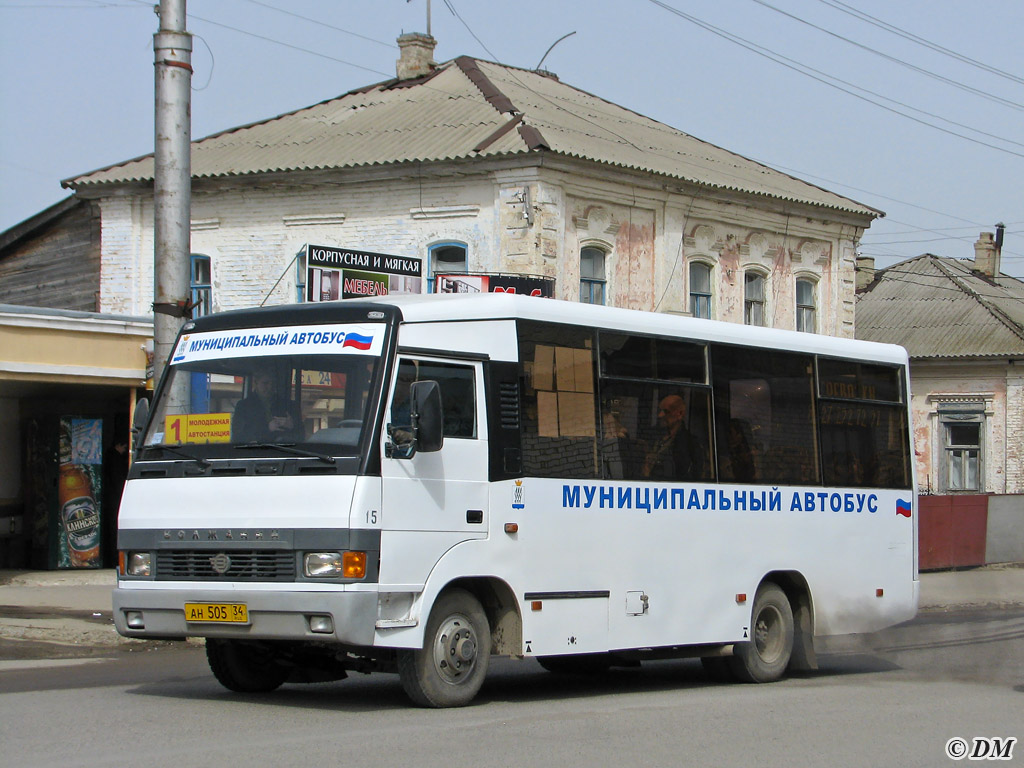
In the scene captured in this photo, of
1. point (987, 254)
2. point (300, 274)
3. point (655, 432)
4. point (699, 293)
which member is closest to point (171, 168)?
point (655, 432)

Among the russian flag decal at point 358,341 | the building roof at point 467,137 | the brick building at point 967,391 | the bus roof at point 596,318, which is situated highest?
the building roof at point 467,137

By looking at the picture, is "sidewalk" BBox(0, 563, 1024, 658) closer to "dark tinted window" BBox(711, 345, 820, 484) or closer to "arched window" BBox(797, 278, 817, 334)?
"arched window" BBox(797, 278, 817, 334)

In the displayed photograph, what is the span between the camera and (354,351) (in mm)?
9391

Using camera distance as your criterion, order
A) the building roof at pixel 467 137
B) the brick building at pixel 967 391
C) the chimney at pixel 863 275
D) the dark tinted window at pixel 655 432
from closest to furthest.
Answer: the dark tinted window at pixel 655 432 → the building roof at pixel 467 137 → the brick building at pixel 967 391 → the chimney at pixel 863 275

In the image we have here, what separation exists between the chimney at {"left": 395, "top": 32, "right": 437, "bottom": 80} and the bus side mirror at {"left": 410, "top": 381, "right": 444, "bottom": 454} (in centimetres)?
2375

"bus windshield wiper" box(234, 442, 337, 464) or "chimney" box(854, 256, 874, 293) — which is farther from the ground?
"chimney" box(854, 256, 874, 293)

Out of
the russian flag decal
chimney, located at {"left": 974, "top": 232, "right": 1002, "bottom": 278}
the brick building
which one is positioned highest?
chimney, located at {"left": 974, "top": 232, "right": 1002, "bottom": 278}

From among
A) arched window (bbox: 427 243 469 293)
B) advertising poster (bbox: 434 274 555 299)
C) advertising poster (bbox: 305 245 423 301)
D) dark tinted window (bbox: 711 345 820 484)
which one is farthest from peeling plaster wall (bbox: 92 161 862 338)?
dark tinted window (bbox: 711 345 820 484)

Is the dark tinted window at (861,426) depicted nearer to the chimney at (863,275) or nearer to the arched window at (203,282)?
the arched window at (203,282)

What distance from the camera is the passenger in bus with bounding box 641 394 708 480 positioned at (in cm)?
1118

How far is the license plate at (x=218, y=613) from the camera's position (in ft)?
29.7

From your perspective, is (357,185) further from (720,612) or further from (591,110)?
(720,612)

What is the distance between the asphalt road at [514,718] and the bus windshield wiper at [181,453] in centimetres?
159

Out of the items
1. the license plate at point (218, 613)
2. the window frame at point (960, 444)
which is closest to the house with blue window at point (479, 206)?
the window frame at point (960, 444)
